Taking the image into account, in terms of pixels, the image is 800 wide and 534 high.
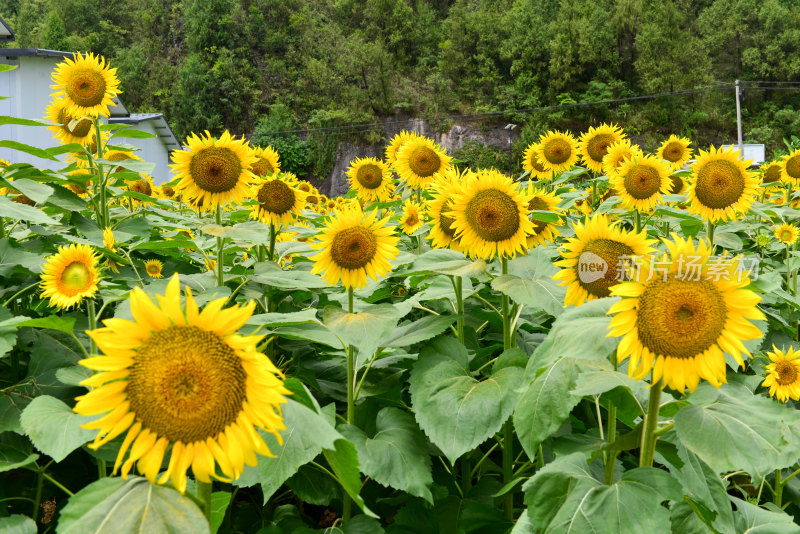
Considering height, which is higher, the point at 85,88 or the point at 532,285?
the point at 85,88

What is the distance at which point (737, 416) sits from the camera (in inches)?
50.6

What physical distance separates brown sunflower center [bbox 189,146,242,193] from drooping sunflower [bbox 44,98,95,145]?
839 mm

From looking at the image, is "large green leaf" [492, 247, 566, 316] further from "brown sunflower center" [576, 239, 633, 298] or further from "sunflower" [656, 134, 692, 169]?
"sunflower" [656, 134, 692, 169]

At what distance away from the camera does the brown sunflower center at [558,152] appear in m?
4.61

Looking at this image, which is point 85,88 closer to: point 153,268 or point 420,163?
point 153,268

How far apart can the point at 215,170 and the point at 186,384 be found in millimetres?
1904

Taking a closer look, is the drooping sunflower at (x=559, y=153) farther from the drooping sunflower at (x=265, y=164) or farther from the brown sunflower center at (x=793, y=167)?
the drooping sunflower at (x=265, y=164)

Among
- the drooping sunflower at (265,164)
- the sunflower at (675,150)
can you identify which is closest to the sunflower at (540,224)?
the drooping sunflower at (265,164)

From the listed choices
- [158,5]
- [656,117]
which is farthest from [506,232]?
[158,5]

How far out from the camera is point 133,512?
943 mm

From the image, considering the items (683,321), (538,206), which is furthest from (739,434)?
(538,206)

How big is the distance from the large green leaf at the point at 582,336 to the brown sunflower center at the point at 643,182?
Answer: 2.26m

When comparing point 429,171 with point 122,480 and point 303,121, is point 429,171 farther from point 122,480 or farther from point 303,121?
point 303,121

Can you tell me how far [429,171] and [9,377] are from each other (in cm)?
287
